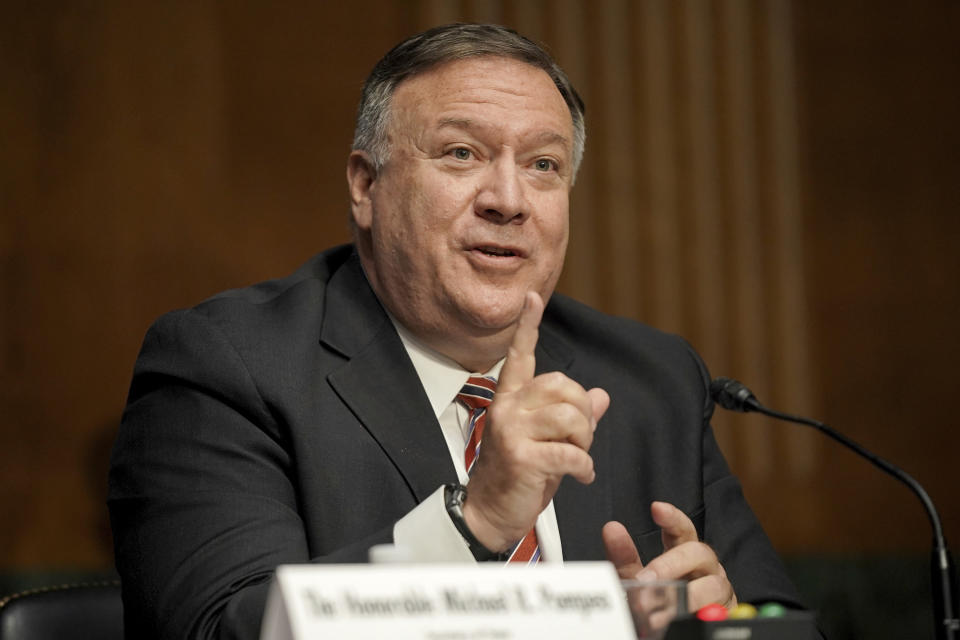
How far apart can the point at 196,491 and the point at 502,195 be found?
2.46 feet

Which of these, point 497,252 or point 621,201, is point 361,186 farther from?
point 621,201

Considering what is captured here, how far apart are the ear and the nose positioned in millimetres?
271

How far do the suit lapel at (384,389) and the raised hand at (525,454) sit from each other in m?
0.44

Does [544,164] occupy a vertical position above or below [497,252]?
above

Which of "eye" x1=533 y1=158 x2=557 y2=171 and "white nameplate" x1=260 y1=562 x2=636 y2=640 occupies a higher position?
"eye" x1=533 y1=158 x2=557 y2=171

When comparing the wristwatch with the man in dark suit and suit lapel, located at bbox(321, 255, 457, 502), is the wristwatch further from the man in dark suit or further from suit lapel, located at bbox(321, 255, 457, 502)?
suit lapel, located at bbox(321, 255, 457, 502)

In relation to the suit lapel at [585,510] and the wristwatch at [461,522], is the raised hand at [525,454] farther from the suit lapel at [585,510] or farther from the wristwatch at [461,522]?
the suit lapel at [585,510]

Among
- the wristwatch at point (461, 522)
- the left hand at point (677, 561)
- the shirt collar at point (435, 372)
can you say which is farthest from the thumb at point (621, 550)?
the shirt collar at point (435, 372)

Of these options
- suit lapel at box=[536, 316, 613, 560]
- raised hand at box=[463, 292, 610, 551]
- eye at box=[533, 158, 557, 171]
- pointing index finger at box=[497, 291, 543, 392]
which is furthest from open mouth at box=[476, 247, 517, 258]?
raised hand at box=[463, 292, 610, 551]

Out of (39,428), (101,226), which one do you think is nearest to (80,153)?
(101,226)

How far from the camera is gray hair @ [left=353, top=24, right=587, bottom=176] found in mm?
2219

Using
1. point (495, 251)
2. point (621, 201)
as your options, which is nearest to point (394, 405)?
point (495, 251)

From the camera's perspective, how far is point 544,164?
2.25 metres

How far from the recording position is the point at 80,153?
3523 mm
